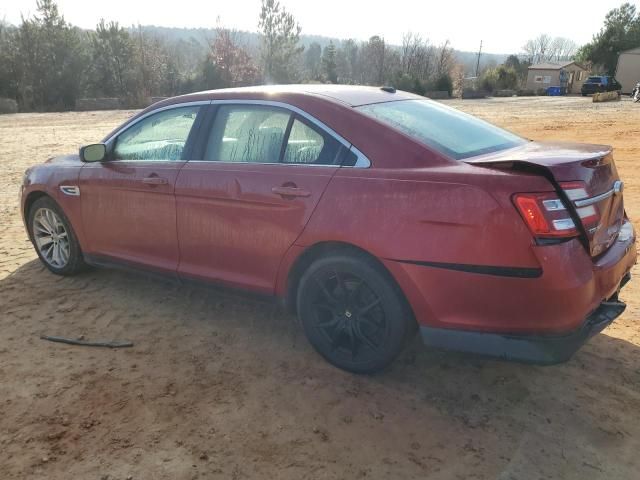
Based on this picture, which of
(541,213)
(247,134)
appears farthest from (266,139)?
(541,213)

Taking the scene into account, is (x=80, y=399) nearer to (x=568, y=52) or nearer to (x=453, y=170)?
(x=453, y=170)

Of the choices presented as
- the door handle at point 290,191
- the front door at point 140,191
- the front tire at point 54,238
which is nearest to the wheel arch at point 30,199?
the front tire at point 54,238

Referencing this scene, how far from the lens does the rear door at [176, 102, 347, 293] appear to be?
311 cm

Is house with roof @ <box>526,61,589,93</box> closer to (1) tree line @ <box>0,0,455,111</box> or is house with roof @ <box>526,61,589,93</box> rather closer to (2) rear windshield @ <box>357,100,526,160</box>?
(1) tree line @ <box>0,0,455,111</box>

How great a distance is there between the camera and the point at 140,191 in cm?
388

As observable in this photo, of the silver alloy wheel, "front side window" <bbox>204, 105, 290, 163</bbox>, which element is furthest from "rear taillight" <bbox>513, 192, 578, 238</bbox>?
the silver alloy wheel

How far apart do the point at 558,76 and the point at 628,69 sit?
741 centimetres

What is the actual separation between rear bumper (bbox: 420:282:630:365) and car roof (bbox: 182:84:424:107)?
1487mm

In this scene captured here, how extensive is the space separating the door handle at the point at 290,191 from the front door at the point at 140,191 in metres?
0.91

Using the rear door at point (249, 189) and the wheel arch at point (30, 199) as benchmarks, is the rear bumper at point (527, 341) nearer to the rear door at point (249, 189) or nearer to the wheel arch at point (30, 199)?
the rear door at point (249, 189)

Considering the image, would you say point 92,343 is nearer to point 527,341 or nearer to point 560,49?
point 527,341

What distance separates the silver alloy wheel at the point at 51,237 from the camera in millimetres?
4641

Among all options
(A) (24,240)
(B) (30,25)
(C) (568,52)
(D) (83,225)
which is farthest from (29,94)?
(C) (568,52)

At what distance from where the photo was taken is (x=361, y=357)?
3119mm
